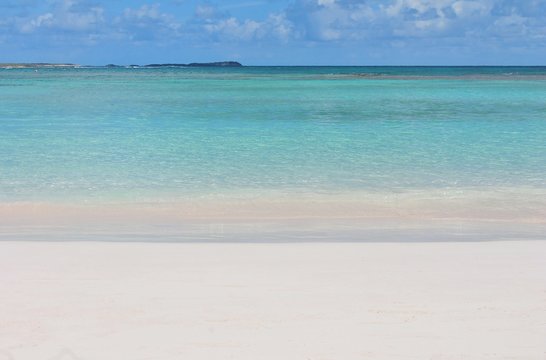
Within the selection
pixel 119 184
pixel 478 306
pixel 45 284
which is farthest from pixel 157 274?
pixel 119 184

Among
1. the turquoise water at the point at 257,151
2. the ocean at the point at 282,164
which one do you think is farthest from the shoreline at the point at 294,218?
the turquoise water at the point at 257,151

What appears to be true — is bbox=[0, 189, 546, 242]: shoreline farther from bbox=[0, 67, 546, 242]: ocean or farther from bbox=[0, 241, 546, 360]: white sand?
bbox=[0, 241, 546, 360]: white sand

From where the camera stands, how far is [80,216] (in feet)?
31.2

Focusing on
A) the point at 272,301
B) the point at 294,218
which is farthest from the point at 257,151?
the point at 272,301

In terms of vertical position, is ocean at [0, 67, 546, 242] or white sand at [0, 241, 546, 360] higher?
white sand at [0, 241, 546, 360]

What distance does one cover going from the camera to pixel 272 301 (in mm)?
5512

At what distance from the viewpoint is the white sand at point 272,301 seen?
462 centimetres

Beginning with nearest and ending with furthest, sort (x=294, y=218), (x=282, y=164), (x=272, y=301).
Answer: (x=272, y=301), (x=294, y=218), (x=282, y=164)

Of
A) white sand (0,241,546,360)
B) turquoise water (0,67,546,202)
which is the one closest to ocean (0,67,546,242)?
turquoise water (0,67,546,202)

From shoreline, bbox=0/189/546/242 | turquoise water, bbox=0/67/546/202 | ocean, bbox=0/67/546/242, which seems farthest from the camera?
turquoise water, bbox=0/67/546/202

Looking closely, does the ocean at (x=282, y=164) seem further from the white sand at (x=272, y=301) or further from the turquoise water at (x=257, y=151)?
the white sand at (x=272, y=301)

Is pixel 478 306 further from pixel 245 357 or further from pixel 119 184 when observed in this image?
pixel 119 184

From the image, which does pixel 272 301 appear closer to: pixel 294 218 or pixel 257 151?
pixel 294 218

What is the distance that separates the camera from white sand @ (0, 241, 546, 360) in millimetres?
4625
